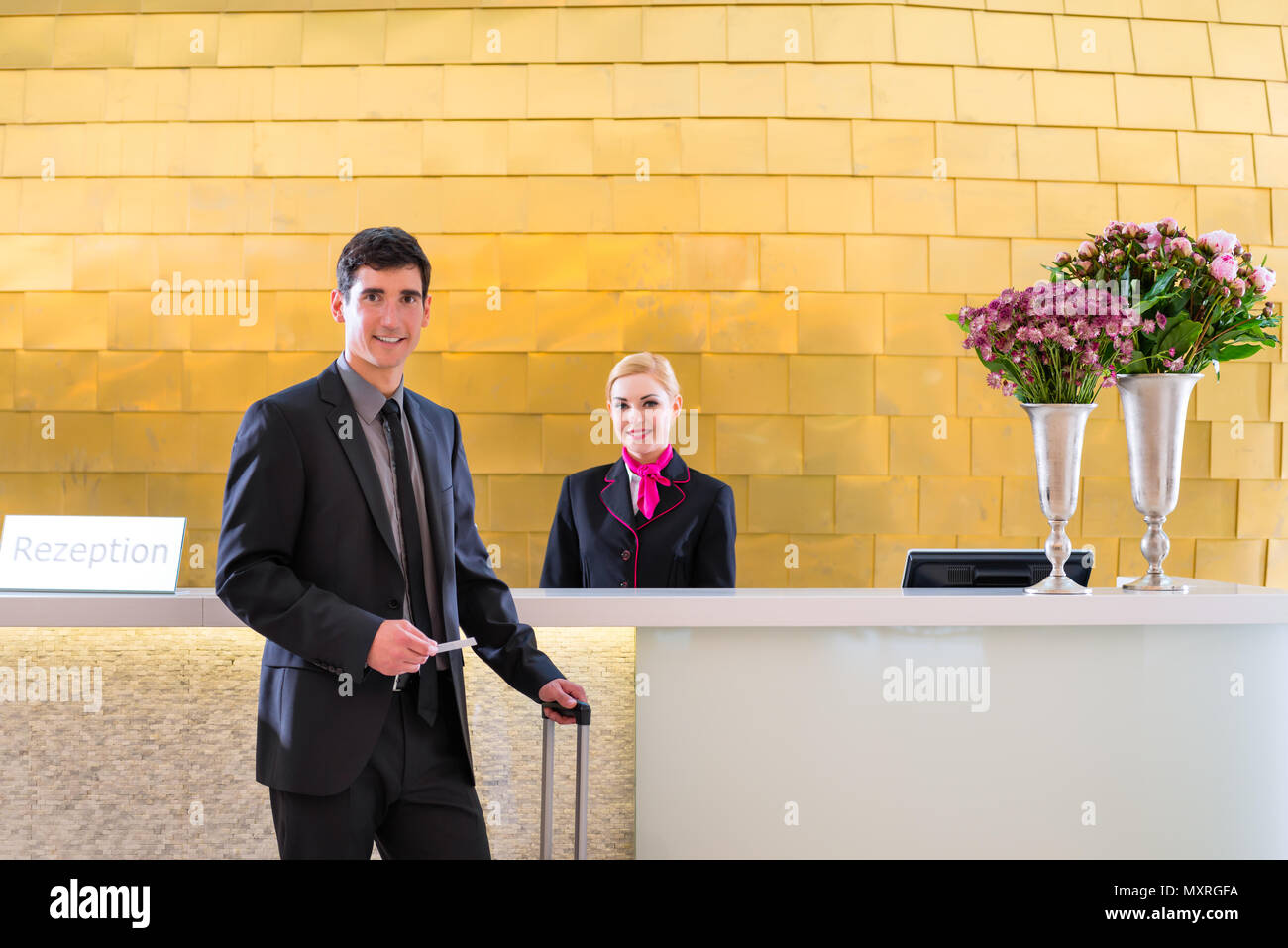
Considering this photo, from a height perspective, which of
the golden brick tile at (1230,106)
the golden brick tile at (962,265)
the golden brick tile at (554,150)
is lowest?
the golden brick tile at (962,265)

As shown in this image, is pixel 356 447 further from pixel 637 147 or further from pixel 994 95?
A: pixel 994 95

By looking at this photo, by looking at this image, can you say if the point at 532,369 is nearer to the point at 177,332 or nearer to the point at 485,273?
the point at 485,273

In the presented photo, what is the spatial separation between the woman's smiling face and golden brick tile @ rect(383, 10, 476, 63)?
1.67m

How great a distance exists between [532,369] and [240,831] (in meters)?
1.87

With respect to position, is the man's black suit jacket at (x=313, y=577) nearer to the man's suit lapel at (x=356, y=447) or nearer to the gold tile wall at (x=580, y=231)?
the man's suit lapel at (x=356, y=447)

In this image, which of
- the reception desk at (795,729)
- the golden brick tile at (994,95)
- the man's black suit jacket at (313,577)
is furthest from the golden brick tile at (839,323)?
the man's black suit jacket at (313,577)

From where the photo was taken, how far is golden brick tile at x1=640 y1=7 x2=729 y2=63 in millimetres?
3215

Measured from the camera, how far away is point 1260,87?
3.34m

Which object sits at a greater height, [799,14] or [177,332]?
[799,14]

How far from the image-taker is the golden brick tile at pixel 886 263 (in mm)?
3219

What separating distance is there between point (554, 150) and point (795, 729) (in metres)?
2.23
